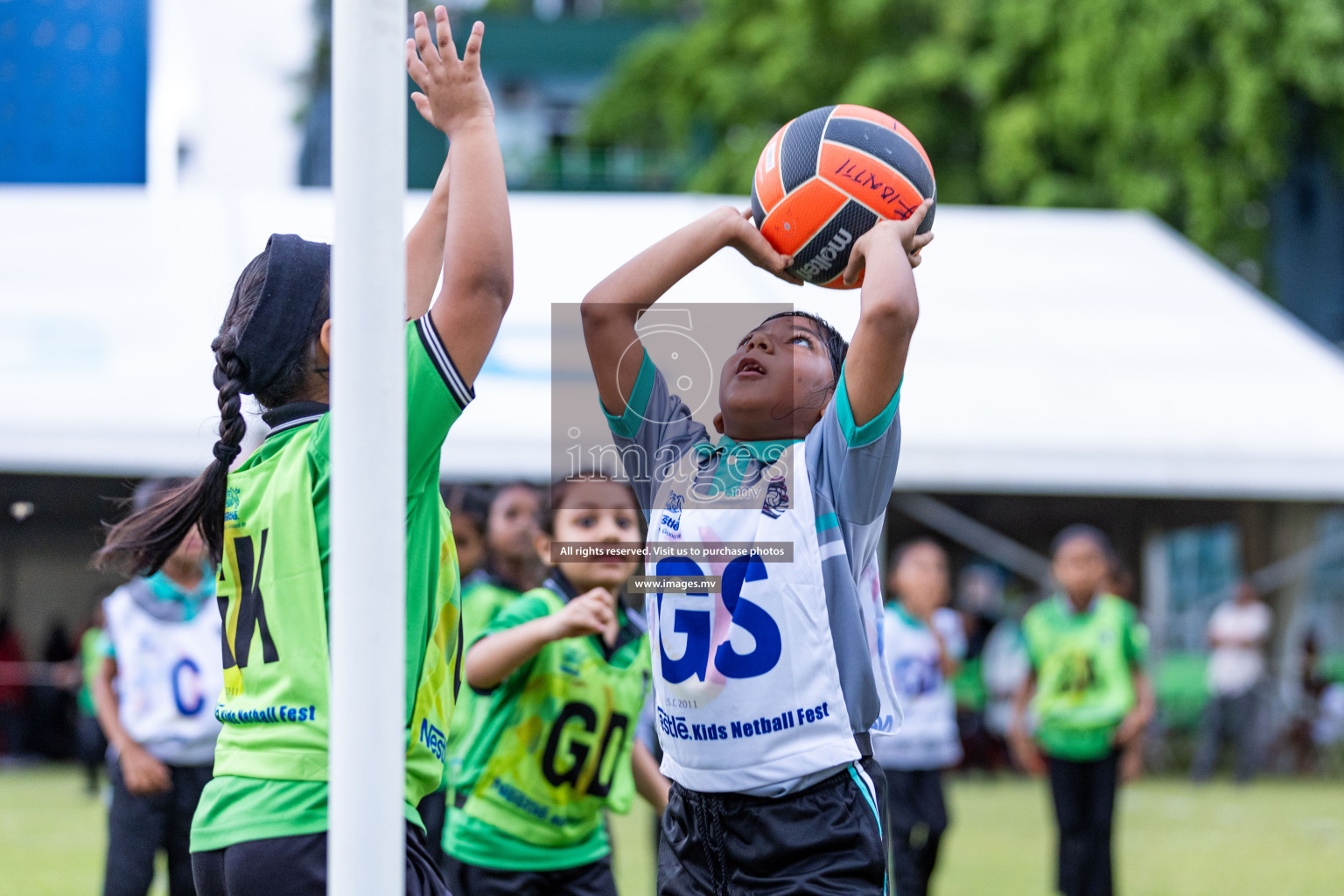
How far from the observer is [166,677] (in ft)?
16.9

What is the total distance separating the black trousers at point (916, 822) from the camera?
652 centimetres

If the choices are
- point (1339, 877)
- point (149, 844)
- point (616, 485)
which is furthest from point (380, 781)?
point (1339, 877)

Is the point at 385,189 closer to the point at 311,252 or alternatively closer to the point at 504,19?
the point at 311,252

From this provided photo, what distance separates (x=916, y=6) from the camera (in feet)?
58.1

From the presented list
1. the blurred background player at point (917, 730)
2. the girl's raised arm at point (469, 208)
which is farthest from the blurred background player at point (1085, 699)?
the girl's raised arm at point (469, 208)

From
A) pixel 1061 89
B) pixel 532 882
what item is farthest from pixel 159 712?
pixel 1061 89

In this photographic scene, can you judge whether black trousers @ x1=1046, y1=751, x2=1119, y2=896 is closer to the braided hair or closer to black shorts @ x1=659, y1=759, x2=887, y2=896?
black shorts @ x1=659, y1=759, x2=887, y2=896

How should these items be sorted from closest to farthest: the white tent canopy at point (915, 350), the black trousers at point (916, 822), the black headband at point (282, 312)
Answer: the black headband at point (282, 312), the black trousers at point (916, 822), the white tent canopy at point (915, 350)

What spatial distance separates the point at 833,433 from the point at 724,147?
1658 centimetres

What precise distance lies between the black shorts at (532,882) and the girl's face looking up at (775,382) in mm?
1670

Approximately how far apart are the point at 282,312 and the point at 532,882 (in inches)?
85.6

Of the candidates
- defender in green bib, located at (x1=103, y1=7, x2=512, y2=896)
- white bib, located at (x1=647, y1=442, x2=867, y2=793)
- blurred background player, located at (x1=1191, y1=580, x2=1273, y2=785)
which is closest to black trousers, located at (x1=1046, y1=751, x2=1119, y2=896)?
white bib, located at (x1=647, y1=442, x2=867, y2=793)

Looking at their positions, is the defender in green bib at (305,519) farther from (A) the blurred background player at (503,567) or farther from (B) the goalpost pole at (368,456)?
(A) the blurred background player at (503,567)

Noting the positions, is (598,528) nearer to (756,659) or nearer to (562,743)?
(562,743)
